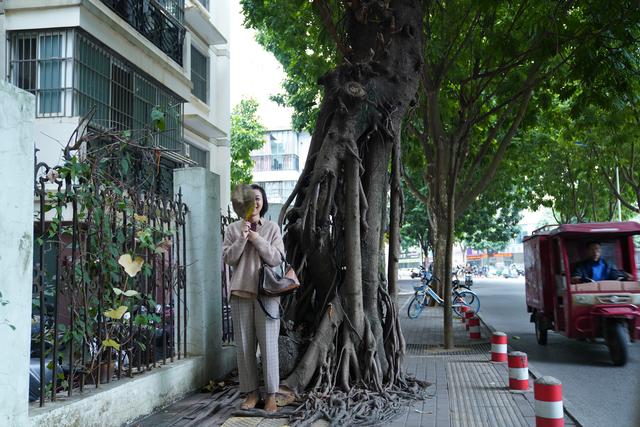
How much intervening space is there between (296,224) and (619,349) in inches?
214

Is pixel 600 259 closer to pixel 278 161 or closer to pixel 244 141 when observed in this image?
pixel 244 141

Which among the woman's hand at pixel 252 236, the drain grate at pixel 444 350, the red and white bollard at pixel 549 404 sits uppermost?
the woman's hand at pixel 252 236

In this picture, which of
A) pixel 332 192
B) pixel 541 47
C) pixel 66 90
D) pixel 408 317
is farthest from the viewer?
pixel 408 317

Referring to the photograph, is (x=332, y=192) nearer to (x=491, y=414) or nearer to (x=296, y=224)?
(x=296, y=224)

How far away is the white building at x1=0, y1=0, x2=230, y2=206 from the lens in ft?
38.7

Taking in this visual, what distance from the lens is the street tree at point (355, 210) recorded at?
616cm

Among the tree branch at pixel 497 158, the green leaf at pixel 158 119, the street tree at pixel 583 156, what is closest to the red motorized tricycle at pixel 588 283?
the street tree at pixel 583 156

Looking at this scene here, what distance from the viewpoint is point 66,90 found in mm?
11750

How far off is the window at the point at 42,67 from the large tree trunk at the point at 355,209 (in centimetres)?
698

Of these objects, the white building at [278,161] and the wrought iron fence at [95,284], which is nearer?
the wrought iron fence at [95,284]

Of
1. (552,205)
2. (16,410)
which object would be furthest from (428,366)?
(552,205)

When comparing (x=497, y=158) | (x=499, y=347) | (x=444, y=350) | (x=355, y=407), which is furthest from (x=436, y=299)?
(x=355, y=407)

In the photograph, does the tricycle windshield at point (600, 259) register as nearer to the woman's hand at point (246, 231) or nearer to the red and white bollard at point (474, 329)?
the red and white bollard at point (474, 329)

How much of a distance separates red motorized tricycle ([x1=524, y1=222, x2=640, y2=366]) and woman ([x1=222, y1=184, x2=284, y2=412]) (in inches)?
222
